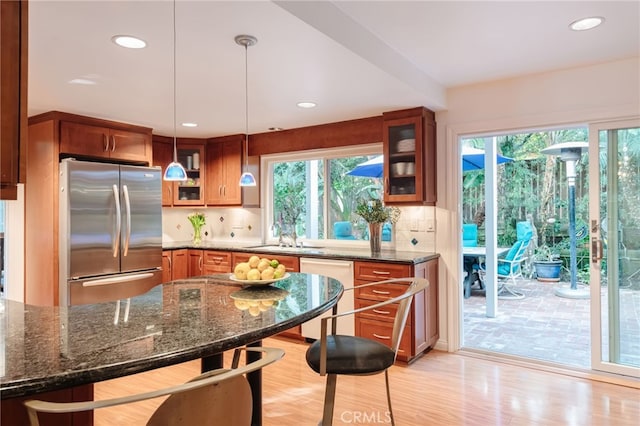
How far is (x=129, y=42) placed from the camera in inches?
91.7

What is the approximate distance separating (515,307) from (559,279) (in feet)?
7.22

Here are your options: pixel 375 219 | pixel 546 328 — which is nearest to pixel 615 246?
pixel 546 328

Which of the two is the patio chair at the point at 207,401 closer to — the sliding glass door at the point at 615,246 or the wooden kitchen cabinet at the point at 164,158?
the sliding glass door at the point at 615,246

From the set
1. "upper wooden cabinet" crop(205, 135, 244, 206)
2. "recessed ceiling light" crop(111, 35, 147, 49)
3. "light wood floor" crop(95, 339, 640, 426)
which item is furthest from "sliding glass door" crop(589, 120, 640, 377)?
"upper wooden cabinet" crop(205, 135, 244, 206)

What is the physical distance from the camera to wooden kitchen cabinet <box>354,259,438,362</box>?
3521mm

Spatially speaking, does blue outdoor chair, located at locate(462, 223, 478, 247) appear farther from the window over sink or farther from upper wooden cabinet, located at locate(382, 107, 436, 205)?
upper wooden cabinet, located at locate(382, 107, 436, 205)

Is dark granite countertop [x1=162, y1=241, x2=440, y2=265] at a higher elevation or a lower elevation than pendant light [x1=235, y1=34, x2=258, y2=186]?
lower

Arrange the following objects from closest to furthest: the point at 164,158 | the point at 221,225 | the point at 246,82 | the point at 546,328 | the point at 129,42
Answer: the point at 129,42 < the point at 246,82 < the point at 546,328 < the point at 164,158 < the point at 221,225

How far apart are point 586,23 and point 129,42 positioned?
2.68 metres

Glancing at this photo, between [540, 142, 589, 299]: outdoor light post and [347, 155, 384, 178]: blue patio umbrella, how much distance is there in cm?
309


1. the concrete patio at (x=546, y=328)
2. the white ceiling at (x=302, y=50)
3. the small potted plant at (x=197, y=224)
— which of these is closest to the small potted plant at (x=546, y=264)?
the concrete patio at (x=546, y=328)

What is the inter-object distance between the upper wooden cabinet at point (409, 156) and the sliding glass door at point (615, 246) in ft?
4.12

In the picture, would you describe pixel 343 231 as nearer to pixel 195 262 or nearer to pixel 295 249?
pixel 295 249

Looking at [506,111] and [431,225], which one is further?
[431,225]
